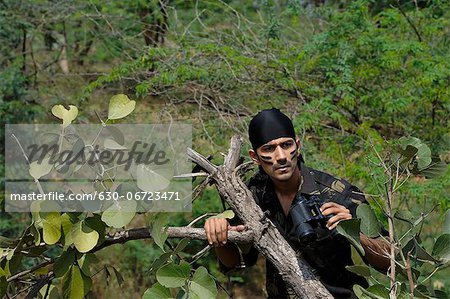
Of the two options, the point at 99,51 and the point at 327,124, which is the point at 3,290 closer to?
the point at 327,124

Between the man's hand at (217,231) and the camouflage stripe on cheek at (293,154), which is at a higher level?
the camouflage stripe on cheek at (293,154)

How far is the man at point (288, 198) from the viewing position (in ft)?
7.83

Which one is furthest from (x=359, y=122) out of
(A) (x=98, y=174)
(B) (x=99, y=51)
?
(B) (x=99, y=51)

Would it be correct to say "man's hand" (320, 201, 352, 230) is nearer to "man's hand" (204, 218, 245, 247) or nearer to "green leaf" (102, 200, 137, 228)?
"man's hand" (204, 218, 245, 247)

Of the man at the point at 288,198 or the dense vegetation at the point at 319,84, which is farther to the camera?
the dense vegetation at the point at 319,84

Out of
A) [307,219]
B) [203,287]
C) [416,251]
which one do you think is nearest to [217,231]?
[203,287]

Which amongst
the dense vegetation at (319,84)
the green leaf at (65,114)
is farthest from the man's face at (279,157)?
the dense vegetation at (319,84)

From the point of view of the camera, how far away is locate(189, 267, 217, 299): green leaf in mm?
2238

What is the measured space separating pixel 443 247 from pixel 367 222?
22cm

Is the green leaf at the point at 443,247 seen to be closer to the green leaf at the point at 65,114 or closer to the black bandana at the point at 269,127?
the black bandana at the point at 269,127

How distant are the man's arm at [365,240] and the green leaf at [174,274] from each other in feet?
1.53

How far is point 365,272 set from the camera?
2.05 meters

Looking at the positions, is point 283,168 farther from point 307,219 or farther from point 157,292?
point 157,292

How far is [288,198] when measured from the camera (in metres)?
2.57
